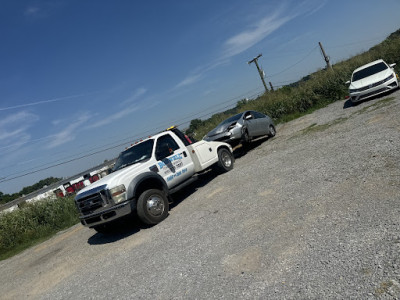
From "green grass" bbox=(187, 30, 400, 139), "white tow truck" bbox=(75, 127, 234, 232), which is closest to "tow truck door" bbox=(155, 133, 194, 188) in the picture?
"white tow truck" bbox=(75, 127, 234, 232)

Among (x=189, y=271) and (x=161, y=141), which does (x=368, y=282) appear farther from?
(x=161, y=141)

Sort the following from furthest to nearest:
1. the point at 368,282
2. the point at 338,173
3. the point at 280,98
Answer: the point at 280,98, the point at 338,173, the point at 368,282

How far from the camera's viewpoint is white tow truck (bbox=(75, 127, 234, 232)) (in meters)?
6.63

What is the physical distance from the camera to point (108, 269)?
5445 mm

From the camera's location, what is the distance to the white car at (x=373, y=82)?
13.2 m

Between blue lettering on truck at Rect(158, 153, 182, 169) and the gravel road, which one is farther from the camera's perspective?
blue lettering on truck at Rect(158, 153, 182, 169)

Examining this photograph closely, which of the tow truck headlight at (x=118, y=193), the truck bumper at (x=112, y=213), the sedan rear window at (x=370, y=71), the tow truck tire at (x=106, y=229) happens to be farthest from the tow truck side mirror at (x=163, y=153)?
the sedan rear window at (x=370, y=71)

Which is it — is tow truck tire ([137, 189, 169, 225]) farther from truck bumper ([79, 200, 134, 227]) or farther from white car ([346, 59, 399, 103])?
white car ([346, 59, 399, 103])

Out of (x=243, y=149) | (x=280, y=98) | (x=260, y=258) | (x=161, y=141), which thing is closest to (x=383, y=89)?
(x=243, y=149)

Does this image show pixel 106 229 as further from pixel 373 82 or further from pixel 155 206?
pixel 373 82

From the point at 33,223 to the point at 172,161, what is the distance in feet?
27.5

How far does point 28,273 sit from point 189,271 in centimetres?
538

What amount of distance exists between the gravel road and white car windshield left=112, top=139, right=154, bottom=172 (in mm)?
1688

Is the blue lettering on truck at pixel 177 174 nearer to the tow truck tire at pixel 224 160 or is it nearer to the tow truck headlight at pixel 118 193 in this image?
the tow truck headlight at pixel 118 193
